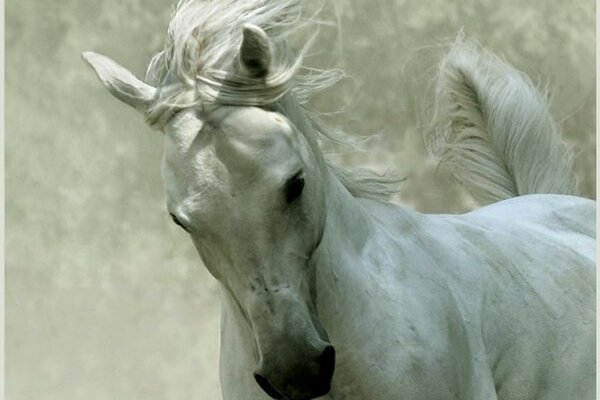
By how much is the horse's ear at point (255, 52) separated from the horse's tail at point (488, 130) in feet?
5.68

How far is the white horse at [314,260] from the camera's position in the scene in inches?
88.4

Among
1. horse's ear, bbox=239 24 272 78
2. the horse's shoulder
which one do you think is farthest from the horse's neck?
the horse's shoulder

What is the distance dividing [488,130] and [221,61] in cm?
182

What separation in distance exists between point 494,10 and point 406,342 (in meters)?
3.37

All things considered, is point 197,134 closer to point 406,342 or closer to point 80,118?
point 406,342

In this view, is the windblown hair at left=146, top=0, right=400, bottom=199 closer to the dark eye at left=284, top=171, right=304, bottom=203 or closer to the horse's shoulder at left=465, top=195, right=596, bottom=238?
the dark eye at left=284, top=171, right=304, bottom=203

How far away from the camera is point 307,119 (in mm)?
2475

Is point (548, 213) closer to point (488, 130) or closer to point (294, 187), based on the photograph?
point (488, 130)

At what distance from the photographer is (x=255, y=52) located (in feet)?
7.52

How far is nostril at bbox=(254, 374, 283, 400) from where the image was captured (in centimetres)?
230

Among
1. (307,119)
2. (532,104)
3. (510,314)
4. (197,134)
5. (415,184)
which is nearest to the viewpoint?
(197,134)

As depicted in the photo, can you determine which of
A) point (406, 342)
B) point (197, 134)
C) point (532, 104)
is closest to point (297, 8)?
point (197, 134)

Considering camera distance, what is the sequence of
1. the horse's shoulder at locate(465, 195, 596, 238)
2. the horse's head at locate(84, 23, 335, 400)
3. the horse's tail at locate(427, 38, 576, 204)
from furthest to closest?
the horse's tail at locate(427, 38, 576, 204)
the horse's shoulder at locate(465, 195, 596, 238)
the horse's head at locate(84, 23, 335, 400)

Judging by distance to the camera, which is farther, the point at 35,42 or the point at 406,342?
the point at 35,42
